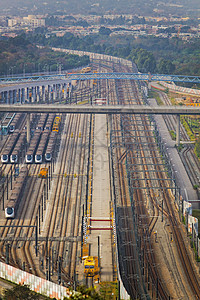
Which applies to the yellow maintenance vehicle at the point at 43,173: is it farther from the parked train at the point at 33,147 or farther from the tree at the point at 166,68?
the tree at the point at 166,68

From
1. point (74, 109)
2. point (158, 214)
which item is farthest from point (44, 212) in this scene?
point (74, 109)

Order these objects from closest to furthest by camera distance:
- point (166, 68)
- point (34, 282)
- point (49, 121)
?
point (34, 282), point (49, 121), point (166, 68)

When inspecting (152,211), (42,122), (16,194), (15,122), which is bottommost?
(15,122)

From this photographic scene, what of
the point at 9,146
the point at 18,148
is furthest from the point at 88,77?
the point at 18,148

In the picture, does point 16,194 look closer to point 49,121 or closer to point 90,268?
point 90,268

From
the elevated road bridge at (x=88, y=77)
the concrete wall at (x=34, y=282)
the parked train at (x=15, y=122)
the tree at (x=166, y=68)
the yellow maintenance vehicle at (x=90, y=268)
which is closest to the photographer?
the concrete wall at (x=34, y=282)

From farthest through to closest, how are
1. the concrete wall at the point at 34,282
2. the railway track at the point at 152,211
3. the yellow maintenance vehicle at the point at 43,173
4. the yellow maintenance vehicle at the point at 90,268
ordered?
the yellow maintenance vehicle at the point at 43,173 → the railway track at the point at 152,211 → the yellow maintenance vehicle at the point at 90,268 → the concrete wall at the point at 34,282

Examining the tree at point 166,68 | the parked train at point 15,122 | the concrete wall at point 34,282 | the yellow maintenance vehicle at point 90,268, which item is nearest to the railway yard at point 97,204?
the yellow maintenance vehicle at point 90,268

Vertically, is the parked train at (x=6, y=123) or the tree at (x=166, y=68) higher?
the parked train at (x=6, y=123)

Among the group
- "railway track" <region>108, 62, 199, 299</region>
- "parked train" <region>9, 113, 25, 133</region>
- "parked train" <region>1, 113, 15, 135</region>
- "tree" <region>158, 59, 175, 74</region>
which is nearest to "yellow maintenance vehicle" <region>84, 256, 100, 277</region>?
"railway track" <region>108, 62, 199, 299</region>
